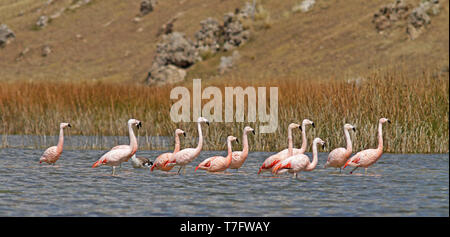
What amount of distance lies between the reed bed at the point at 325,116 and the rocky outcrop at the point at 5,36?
57.3 metres

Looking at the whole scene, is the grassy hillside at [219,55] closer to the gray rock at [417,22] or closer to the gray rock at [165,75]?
the gray rock at [417,22]

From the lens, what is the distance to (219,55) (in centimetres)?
6091

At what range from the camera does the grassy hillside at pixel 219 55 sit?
5100 centimetres

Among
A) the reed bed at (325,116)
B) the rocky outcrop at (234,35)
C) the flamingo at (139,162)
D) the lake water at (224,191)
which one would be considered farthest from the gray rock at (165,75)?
the flamingo at (139,162)

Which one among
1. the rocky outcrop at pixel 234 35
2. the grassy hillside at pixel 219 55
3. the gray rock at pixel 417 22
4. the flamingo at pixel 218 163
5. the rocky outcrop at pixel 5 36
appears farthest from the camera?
the rocky outcrop at pixel 5 36

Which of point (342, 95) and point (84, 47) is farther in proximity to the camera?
point (84, 47)

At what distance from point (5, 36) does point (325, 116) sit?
6621cm

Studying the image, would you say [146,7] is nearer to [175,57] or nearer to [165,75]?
[175,57]

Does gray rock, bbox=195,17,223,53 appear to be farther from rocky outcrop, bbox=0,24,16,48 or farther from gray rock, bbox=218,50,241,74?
rocky outcrop, bbox=0,24,16,48

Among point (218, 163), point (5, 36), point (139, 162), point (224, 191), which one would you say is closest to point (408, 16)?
point (139, 162)

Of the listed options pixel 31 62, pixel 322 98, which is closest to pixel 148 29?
pixel 31 62

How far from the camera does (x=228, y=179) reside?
16656 millimetres

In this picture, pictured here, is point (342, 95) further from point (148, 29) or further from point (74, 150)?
point (148, 29)
